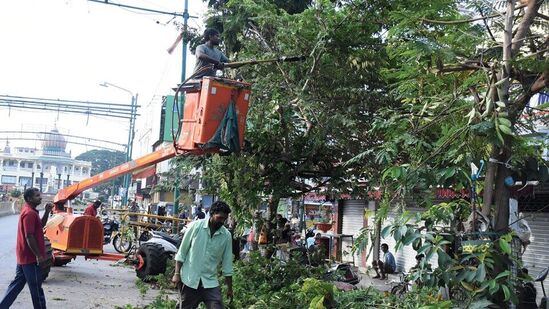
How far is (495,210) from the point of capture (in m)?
4.99

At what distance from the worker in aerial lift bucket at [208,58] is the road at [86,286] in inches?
162

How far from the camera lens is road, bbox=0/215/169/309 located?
9672mm

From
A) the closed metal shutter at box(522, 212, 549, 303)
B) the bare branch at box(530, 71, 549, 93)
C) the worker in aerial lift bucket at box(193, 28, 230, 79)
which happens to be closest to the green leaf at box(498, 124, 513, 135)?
the bare branch at box(530, 71, 549, 93)

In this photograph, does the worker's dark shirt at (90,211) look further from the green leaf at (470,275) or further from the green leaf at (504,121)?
the green leaf at (504,121)

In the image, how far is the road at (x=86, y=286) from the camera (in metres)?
9.67

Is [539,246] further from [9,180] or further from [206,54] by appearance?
[9,180]

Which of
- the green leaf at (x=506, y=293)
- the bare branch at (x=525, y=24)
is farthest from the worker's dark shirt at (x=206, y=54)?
the green leaf at (x=506, y=293)

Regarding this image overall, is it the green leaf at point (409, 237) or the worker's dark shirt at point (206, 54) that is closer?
the green leaf at point (409, 237)

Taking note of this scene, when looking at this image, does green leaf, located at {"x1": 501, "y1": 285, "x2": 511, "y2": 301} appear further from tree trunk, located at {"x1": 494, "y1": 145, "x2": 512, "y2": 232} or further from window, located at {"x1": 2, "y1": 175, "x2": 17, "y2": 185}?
window, located at {"x1": 2, "y1": 175, "x2": 17, "y2": 185}

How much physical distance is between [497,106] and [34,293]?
5888mm

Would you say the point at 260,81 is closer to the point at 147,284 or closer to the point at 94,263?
the point at 147,284

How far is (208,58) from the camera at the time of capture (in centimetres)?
851

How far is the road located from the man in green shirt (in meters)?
3.92

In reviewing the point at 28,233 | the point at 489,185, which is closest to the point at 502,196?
the point at 489,185
